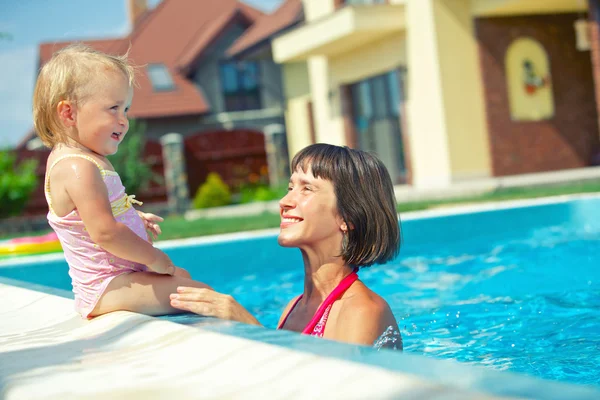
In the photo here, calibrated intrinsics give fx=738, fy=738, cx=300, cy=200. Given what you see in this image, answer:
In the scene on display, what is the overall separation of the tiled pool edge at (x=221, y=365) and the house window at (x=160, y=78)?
79.5ft

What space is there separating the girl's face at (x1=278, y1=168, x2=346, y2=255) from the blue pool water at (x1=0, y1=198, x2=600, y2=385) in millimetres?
1183

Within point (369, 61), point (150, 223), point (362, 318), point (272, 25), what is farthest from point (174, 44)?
point (362, 318)

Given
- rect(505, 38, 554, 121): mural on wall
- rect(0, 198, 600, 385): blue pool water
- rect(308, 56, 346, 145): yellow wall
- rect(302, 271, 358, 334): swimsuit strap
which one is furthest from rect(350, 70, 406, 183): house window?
rect(302, 271, 358, 334): swimsuit strap

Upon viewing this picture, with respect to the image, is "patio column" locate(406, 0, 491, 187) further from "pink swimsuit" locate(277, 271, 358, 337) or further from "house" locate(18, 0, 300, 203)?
"pink swimsuit" locate(277, 271, 358, 337)

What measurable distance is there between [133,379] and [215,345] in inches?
7.1

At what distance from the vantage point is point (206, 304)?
2283mm

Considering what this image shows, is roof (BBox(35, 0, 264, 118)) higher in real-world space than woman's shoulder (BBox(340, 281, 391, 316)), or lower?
higher

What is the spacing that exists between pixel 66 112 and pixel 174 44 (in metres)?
26.5

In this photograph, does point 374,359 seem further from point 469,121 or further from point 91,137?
point 469,121

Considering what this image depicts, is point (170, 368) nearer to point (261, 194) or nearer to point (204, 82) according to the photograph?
point (261, 194)

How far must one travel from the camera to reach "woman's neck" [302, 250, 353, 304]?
8.46ft

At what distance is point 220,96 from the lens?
87.2ft

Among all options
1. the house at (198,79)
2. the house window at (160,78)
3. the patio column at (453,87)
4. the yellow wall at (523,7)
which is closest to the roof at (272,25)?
the house at (198,79)

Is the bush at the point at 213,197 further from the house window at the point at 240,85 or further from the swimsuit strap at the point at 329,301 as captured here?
the swimsuit strap at the point at 329,301
